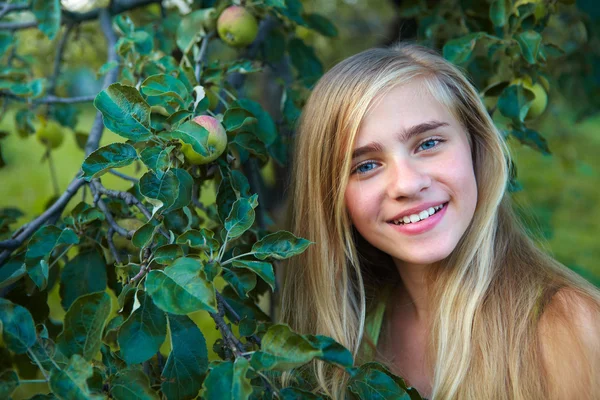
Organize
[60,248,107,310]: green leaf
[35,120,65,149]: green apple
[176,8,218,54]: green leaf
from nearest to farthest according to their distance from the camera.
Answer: [60,248,107,310]: green leaf, [176,8,218,54]: green leaf, [35,120,65,149]: green apple

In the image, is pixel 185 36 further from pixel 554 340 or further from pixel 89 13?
pixel 554 340

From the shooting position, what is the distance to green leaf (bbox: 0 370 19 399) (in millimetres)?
825

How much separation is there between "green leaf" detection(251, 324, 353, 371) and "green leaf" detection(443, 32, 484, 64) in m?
0.81

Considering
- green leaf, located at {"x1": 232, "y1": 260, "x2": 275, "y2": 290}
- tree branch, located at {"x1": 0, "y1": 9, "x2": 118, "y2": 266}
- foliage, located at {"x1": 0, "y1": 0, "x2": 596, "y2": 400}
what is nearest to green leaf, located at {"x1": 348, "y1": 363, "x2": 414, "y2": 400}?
foliage, located at {"x1": 0, "y1": 0, "x2": 596, "y2": 400}

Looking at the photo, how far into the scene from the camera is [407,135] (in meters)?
1.25

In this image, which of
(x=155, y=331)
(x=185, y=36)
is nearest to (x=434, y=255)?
(x=155, y=331)

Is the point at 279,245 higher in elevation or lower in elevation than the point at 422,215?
higher

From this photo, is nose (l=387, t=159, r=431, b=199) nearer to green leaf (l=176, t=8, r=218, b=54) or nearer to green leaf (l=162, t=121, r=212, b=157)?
green leaf (l=162, t=121, r=212, b=157)

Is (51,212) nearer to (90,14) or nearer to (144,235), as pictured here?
(144,235)

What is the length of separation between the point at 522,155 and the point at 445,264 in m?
5.90

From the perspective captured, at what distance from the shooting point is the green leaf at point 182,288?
0.81 m

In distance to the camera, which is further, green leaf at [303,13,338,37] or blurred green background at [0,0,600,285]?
blurred green background at [0,0,600,285]

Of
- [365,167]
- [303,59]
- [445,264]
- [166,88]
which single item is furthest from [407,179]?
[303,59]

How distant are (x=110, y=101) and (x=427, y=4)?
3.83 feet
